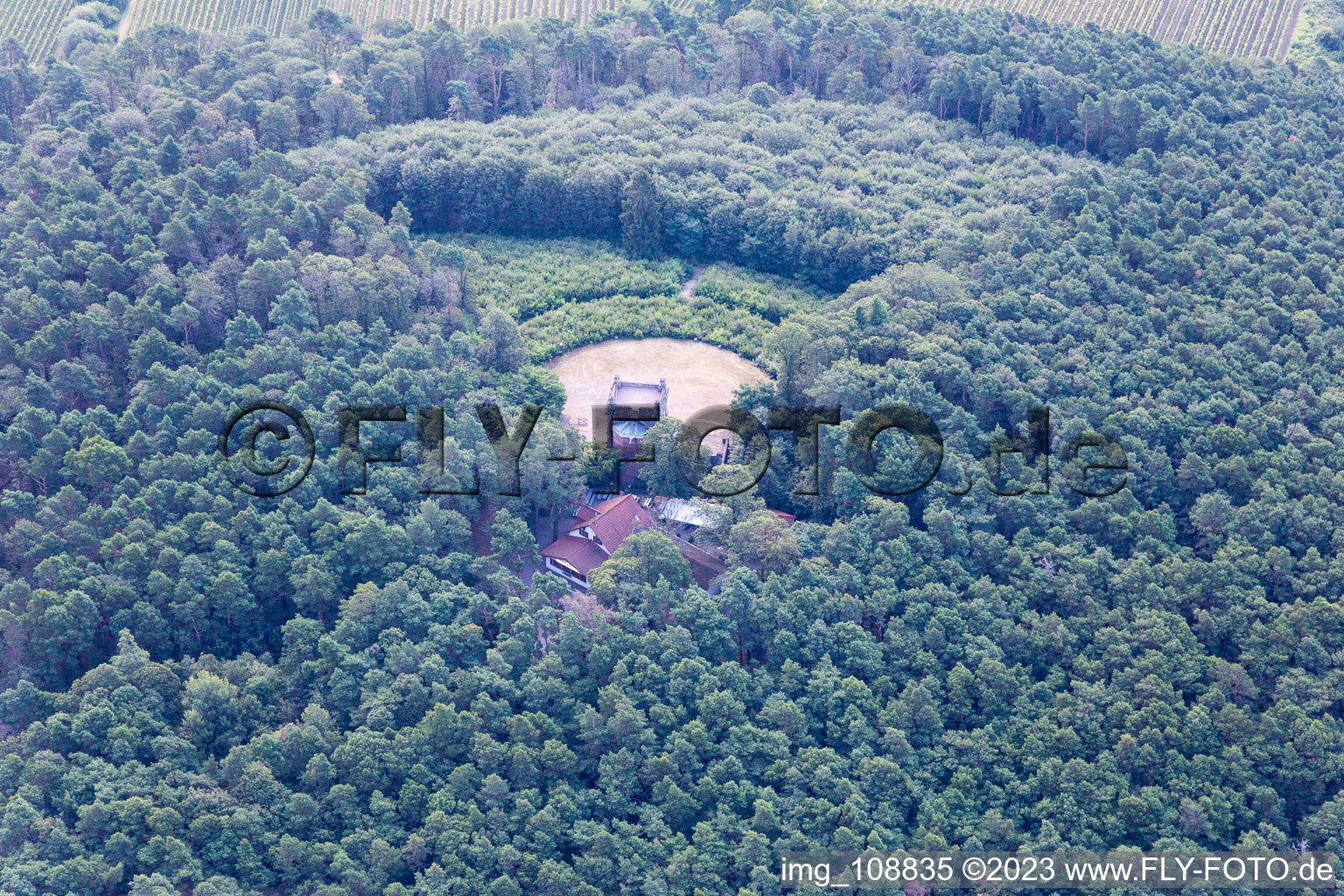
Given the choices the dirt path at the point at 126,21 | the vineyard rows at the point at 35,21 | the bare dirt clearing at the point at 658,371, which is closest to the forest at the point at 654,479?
the bare dirt clearing at the point at 658,371

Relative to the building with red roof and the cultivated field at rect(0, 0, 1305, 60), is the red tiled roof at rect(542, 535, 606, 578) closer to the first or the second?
the building with red roof

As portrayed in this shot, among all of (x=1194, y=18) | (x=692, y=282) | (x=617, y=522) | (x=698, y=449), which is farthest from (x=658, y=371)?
(x=1194, y=18)

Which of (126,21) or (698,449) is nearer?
(698,449)

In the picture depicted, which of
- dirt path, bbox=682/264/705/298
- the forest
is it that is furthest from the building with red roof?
dirt path, bbox=682/264/705/298

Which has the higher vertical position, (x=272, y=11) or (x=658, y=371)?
(x=272, y=11)

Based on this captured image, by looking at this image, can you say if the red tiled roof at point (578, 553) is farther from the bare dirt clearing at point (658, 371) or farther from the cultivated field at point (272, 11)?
the cultivated field at point (272, 11)

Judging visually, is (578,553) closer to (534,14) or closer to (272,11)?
(534,14)
